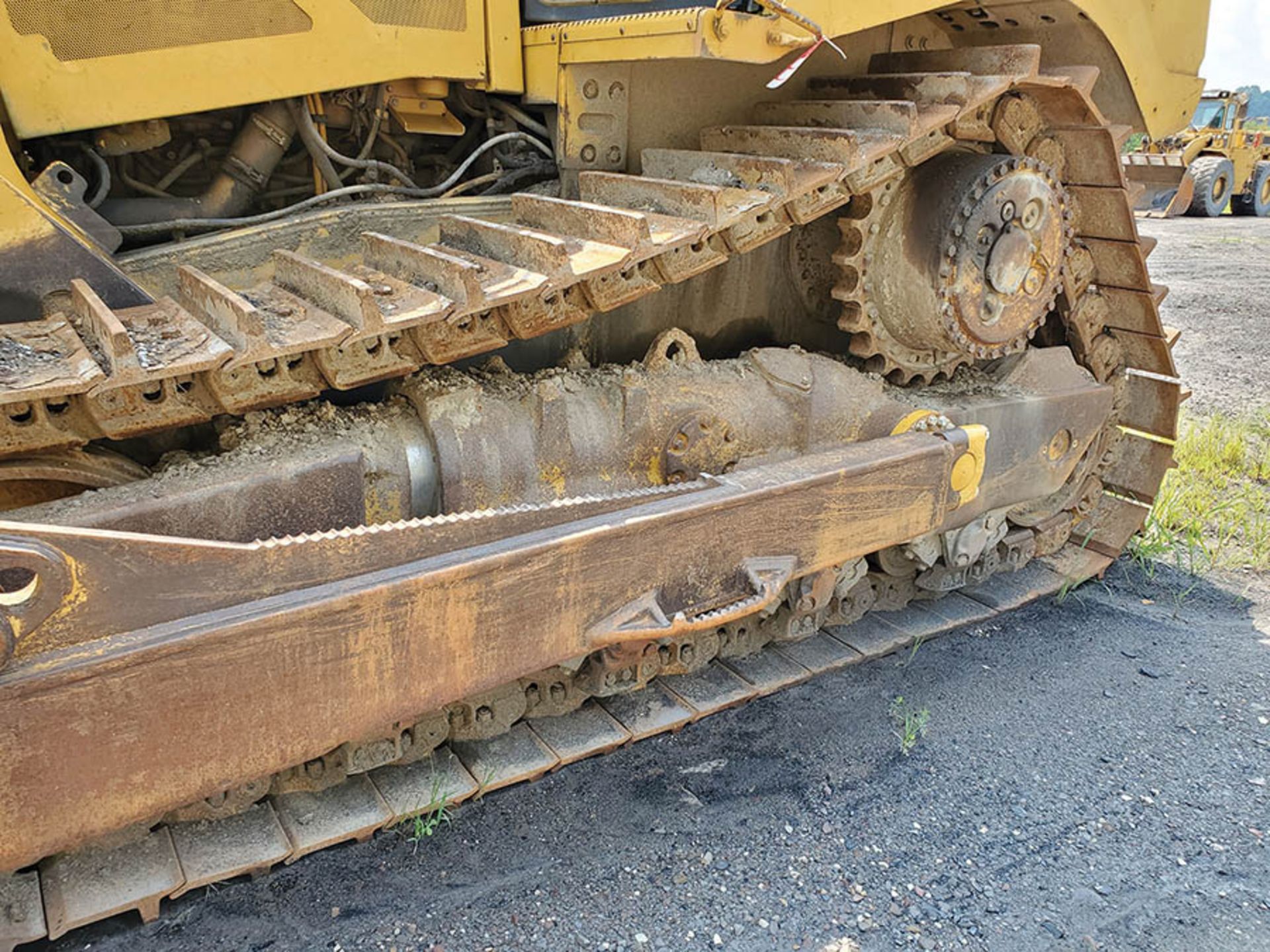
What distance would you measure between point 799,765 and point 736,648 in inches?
15.8

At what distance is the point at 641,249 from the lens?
2.17 m

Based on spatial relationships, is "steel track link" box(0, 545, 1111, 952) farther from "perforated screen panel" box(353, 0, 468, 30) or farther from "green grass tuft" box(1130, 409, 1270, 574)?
"perforated screen panel" box(353, 0, 468, 30)

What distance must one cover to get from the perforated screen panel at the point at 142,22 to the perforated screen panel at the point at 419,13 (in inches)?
6.3

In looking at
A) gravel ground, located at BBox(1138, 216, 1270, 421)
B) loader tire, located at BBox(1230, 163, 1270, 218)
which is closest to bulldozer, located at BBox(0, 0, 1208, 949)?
gravel ground, located at BBox(1138, 216, 1270, 421)

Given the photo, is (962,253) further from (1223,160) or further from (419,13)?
(1223,160)

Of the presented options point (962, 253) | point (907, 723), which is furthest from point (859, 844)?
point (962, 253)

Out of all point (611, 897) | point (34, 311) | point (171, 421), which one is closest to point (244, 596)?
point (171, 421)

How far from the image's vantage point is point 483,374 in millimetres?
2602

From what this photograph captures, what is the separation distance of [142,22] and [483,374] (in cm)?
103

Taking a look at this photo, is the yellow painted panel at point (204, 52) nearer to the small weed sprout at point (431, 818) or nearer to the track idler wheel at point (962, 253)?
the track idler wheel at point (962, 253)

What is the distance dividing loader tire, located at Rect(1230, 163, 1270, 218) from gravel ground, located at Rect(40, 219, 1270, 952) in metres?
21.5

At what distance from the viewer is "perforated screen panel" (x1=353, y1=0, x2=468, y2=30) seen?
238 centimetres

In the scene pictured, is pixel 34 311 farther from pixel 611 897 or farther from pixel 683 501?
pixel 611 897

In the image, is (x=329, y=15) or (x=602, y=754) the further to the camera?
(x=602, y=754)
